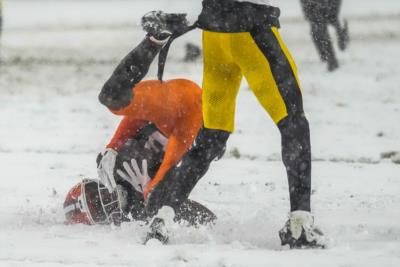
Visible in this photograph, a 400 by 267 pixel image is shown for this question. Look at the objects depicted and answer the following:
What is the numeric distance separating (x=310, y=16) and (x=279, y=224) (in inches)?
323

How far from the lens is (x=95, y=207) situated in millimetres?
5531

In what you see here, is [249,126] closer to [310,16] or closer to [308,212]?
[310,16]

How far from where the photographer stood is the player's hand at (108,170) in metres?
5.46

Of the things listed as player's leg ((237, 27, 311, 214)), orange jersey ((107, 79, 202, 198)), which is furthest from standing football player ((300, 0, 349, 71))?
player's leg ((237, 27, 311, 214))

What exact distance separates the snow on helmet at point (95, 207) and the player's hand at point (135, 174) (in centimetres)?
11

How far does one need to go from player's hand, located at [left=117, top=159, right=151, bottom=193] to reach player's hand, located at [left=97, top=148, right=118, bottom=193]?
0.17ft

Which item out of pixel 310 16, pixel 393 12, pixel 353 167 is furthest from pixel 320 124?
pixel 393 12

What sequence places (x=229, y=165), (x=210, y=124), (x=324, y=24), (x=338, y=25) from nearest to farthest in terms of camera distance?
1. (x=210, y=124)
2. (x=229, y=165)
3. (x=324, y=24)
4. (x=338, y=25)

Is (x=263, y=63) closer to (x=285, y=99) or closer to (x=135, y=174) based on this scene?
(x=285, y=99)

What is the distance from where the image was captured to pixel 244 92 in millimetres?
11953

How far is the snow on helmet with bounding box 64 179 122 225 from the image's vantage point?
18.1 ft

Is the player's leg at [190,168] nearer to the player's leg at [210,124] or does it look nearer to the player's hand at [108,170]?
the player's leg at [210,124]

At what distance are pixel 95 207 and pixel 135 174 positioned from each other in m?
0.30

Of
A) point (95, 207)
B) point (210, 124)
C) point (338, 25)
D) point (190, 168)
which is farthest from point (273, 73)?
point (338, 25)
